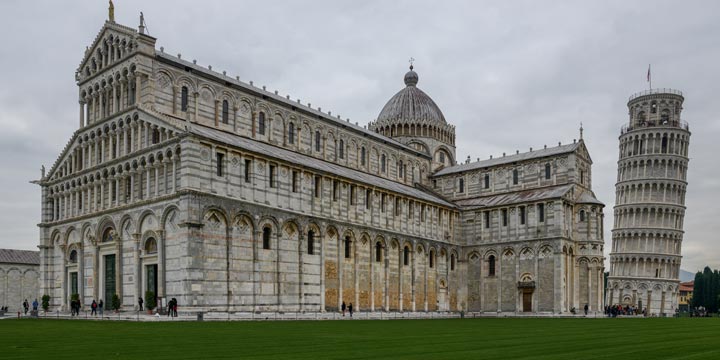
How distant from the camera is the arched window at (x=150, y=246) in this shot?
152ft

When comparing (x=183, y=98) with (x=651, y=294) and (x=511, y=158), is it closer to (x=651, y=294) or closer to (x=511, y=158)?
(x=511, y=158)

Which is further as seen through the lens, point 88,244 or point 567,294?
point 567,294

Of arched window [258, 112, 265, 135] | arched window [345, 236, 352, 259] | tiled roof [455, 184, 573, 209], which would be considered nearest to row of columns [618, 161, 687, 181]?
tiled roof [455, 184, 573, 209]

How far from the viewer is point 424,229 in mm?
66812

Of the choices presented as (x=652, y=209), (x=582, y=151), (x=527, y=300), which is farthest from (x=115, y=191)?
(x=652, y=209)

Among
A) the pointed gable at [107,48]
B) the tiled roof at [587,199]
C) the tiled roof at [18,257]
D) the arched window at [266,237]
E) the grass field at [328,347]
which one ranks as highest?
the pointed gable at [107,48]

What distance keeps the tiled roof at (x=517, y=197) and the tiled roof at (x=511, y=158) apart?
358 centimetres

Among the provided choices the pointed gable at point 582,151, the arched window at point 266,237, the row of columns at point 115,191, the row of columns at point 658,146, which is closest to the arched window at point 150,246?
Result: the row of columns at point 115,191

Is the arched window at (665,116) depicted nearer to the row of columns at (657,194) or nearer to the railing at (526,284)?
the row of columns at (657,194)

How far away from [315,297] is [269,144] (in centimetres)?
1462

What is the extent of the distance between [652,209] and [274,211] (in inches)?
2679

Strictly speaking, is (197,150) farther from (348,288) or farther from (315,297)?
Answer: (348,288)

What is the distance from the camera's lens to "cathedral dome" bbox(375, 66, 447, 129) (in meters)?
82.5

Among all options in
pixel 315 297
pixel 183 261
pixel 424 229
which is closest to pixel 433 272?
pixel 424 229
